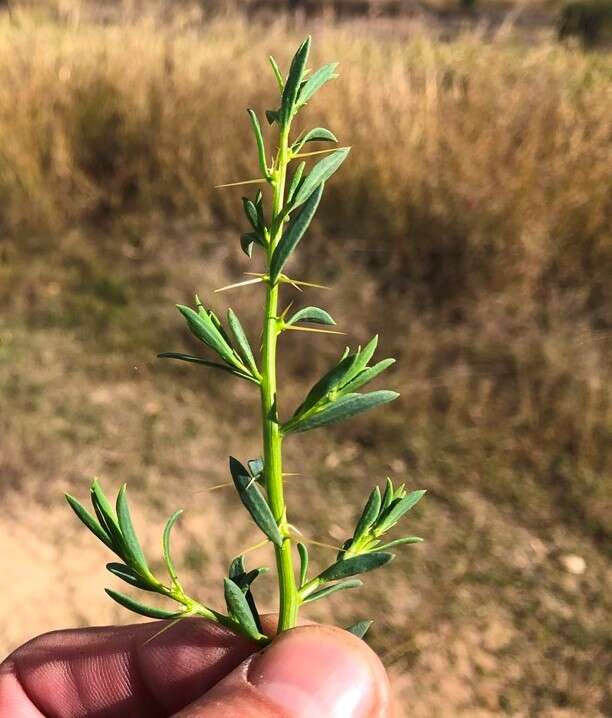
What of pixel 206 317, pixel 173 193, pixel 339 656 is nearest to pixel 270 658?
pixel 339 656

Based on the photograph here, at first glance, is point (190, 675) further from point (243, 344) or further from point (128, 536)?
point (243, 344)

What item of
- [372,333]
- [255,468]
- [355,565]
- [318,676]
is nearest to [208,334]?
[255,468]

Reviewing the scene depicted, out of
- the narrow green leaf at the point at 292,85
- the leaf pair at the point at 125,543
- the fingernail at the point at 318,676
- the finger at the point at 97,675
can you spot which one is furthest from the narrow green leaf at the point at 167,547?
the finger at the point at 97,675

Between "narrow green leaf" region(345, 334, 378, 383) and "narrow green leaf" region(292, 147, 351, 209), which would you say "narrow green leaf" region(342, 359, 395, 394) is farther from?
"narrow green leaf" region(292, 147, 351, 209)

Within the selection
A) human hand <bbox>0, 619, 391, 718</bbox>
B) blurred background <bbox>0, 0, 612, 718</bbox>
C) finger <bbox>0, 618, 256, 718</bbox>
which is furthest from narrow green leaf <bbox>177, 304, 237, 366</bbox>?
blurred background <bbox>0, 0, 612, 718</bbox>

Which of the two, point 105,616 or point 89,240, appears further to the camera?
point 89,240

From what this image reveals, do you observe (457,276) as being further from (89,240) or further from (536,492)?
(89,240)
